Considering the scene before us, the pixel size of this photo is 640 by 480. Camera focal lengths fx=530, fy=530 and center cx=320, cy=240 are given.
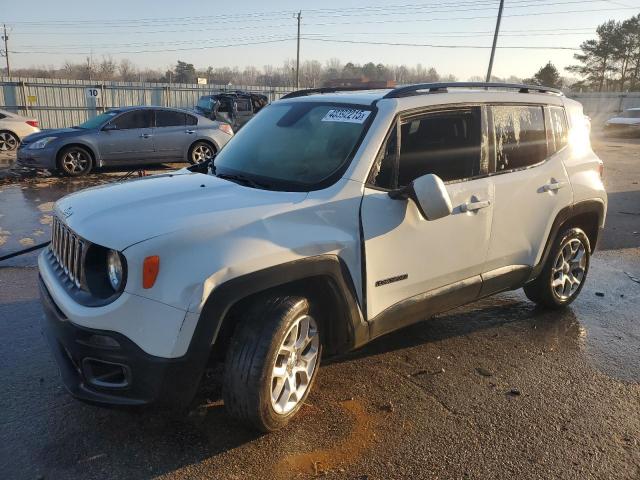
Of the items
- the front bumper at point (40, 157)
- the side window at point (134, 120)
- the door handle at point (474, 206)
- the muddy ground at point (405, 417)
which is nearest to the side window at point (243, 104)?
the side window at point (134, 120)

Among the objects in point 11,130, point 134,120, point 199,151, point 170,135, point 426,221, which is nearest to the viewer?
point 426,221

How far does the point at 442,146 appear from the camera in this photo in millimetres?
3588

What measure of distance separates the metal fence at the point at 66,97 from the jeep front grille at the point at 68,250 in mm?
23008

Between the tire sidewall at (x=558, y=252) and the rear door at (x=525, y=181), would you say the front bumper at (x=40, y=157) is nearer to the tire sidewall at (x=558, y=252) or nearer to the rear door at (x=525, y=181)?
the rear door at (x=525, y=181)

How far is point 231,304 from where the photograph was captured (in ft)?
8.33

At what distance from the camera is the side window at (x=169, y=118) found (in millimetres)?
12508

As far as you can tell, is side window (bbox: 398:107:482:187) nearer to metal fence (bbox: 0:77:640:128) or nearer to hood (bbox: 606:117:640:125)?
metal fence (bbox: 0:77:640:128)

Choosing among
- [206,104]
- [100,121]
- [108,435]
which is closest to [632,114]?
[206,104]

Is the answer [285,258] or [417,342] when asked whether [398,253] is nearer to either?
[285,258]

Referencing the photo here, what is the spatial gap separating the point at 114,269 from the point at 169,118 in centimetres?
1087

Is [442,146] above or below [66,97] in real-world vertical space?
below

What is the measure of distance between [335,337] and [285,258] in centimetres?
69

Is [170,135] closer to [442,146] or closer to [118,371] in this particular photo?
[442,146]

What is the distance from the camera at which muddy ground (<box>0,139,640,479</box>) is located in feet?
8.95
